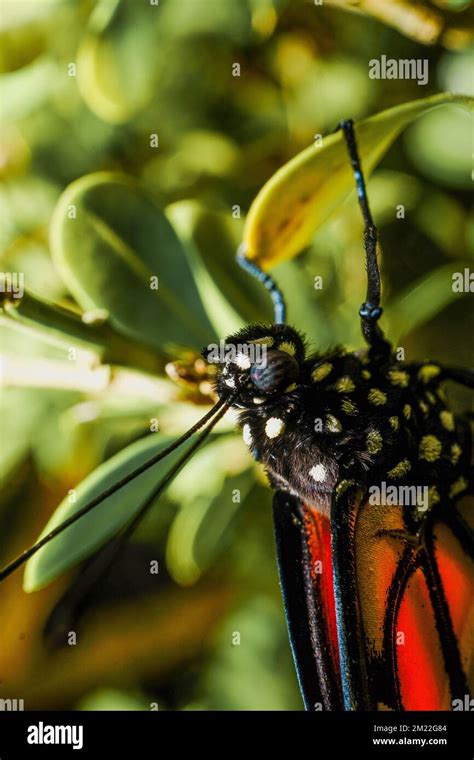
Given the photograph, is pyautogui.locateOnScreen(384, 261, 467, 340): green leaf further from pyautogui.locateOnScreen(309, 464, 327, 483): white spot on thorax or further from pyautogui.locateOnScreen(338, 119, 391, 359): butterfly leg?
pyautogui.locateOnScreen(309, 464, 327, 483): white spot on thorax

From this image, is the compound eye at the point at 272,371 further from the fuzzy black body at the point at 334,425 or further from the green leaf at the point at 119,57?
the green leaf at the point at 119,57

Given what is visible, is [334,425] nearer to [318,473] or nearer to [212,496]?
[318,473]

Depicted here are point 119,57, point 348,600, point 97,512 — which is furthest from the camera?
point 119,57

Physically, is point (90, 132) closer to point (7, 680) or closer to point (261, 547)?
point (261, 547)

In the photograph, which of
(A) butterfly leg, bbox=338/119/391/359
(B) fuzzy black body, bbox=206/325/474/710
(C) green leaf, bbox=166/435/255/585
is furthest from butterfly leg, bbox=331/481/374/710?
(C) green leaf, bbox=166/435/255/585

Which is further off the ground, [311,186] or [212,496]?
[311,186]

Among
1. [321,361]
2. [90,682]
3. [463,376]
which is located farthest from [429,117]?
[90,682]

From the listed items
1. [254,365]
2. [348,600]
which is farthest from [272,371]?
[348,600]
